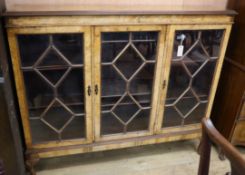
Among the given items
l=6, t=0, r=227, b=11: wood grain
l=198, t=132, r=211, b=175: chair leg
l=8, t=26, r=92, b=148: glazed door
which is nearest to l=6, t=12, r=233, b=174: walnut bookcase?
l=8, t=26, r=92, b=148: glazed door

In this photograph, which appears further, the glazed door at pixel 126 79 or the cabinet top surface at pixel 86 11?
the glazed door at pixel 126 79

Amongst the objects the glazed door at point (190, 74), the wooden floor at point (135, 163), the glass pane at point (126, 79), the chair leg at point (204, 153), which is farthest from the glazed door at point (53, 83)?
the chair leg at point (204, 153)

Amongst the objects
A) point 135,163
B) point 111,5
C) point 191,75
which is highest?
point 111,5

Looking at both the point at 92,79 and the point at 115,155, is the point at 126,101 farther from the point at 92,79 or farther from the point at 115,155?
the point at 115,155

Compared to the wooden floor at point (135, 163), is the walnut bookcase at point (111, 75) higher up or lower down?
higher up

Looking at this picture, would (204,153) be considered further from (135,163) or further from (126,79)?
(135,163)

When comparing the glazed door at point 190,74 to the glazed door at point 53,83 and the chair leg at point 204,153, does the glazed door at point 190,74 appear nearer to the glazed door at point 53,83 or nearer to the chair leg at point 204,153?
the glazed door at point 53,83

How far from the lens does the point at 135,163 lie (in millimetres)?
1754

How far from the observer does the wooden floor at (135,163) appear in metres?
1.68

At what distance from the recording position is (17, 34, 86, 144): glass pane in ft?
4.18

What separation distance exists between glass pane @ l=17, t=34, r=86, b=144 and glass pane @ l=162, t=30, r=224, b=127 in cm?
58

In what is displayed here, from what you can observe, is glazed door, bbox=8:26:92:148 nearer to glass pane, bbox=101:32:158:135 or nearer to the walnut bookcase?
the walnut bookcase

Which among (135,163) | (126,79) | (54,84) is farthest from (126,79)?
(135,163)

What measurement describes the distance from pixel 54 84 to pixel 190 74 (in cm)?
84
